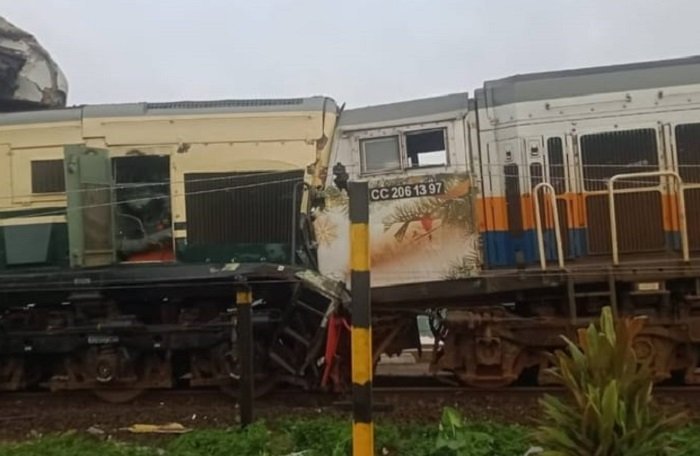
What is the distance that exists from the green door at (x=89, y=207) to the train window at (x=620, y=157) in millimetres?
5235

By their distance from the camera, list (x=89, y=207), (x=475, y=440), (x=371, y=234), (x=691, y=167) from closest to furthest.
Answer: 1. (x=475, y=440)
2. (x=691, y=167)
3. (x=371, y=234)
4. (x=89, y=207)

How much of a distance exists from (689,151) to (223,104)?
5228mm

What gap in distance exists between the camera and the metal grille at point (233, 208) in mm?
9492

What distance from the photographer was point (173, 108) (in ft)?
32.3

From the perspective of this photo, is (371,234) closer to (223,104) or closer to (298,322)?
(298,322)

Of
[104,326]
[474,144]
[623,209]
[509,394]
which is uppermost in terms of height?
[474,144]

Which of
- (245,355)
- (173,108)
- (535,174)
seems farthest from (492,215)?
(173,108)

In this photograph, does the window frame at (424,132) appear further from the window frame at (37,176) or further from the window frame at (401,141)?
the window frame at (37,176)

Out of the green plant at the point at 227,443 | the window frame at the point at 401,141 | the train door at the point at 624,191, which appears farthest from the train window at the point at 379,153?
the green plant at the point at 227,443

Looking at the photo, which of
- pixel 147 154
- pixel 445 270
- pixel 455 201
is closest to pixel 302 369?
pixel 445 270

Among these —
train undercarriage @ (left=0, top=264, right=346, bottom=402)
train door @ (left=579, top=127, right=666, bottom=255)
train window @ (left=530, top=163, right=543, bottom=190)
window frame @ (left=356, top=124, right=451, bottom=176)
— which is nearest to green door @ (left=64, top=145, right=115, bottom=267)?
train undercarriage @ (left=0, top=264, right=346, bottom=402)

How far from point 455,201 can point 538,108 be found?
1.37 m

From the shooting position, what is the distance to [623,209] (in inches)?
347

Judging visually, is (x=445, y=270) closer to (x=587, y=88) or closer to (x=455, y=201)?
(x=455, y=201)
